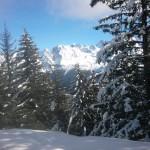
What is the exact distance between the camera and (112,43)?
14227mm

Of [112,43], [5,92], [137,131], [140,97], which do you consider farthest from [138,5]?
[5,92]

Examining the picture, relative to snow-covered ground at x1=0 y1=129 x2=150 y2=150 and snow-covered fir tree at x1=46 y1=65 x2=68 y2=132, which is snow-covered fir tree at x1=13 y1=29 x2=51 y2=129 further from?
snow-covered ground at x1=0 y1=129 x2=150 y2=150

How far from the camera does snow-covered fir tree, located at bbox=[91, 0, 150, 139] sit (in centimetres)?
1362

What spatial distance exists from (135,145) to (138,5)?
8.16 meters

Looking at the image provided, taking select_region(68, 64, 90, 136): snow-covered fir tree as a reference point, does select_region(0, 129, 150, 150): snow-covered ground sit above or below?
below

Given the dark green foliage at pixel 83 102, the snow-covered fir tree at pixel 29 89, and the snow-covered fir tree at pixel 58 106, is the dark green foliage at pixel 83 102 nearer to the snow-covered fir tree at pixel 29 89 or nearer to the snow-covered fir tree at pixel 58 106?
the snow-covered fir tree at pixel 58 106

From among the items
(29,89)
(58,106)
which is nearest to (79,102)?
(58,106)

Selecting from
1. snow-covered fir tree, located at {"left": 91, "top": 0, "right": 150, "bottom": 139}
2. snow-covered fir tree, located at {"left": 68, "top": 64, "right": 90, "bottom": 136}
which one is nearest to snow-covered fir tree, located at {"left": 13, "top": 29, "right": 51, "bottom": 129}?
snow-covered fir tree, located at {"left": 68, "top": 64, "right": 90, "bottom": 136}

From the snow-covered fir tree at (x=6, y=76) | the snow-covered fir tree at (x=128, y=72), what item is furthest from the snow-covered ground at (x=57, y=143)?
the snow-covered fir tree at (x=6, y=76)

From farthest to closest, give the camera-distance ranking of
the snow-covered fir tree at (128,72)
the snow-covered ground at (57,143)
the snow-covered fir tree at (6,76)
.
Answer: the snow-covered fir tree at (6,76), the snow-covered fir tree at (128,72), the snow-covered ground at (57,143)

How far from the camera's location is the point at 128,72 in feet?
47.2

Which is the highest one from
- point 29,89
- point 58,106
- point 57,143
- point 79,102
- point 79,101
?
point 29,89

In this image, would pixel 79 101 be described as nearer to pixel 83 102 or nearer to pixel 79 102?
pixel 79 102

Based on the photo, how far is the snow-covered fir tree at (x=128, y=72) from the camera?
1362cm
